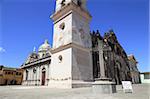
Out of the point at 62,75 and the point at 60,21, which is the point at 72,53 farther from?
the point at 60,21

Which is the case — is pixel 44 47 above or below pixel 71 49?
above

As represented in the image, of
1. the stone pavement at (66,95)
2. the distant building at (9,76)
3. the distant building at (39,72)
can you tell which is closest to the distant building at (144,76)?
the distant building at (39,72)

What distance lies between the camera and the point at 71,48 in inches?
627

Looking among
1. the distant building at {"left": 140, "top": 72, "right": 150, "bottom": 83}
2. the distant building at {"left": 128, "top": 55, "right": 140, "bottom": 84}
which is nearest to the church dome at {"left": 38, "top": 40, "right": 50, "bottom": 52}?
the distant building at {"left": 128, "top": 55, "right": 140, "bottom": 84}

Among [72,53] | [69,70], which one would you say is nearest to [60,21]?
[72,53]

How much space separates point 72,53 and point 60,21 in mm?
5597

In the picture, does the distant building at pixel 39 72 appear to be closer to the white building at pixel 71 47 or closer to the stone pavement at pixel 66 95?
the white building at pixel 71 47

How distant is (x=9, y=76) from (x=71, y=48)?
37114 millimetres

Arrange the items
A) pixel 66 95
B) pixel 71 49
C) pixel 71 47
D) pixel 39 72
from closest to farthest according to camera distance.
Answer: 1. pixel 66 95
2. pixel 71 49
3. pixel 71 47
4. pixel 39 72

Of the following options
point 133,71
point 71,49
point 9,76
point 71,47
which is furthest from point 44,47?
point 133,71

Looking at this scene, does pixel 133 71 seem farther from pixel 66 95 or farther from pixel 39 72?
pixel 66 95

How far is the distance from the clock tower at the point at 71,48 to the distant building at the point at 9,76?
105 feet

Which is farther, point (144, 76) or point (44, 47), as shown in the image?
point (144, 76)

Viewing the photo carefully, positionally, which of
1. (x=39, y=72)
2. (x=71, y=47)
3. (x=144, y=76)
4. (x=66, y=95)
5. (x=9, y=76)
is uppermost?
(x=71, y=47)
